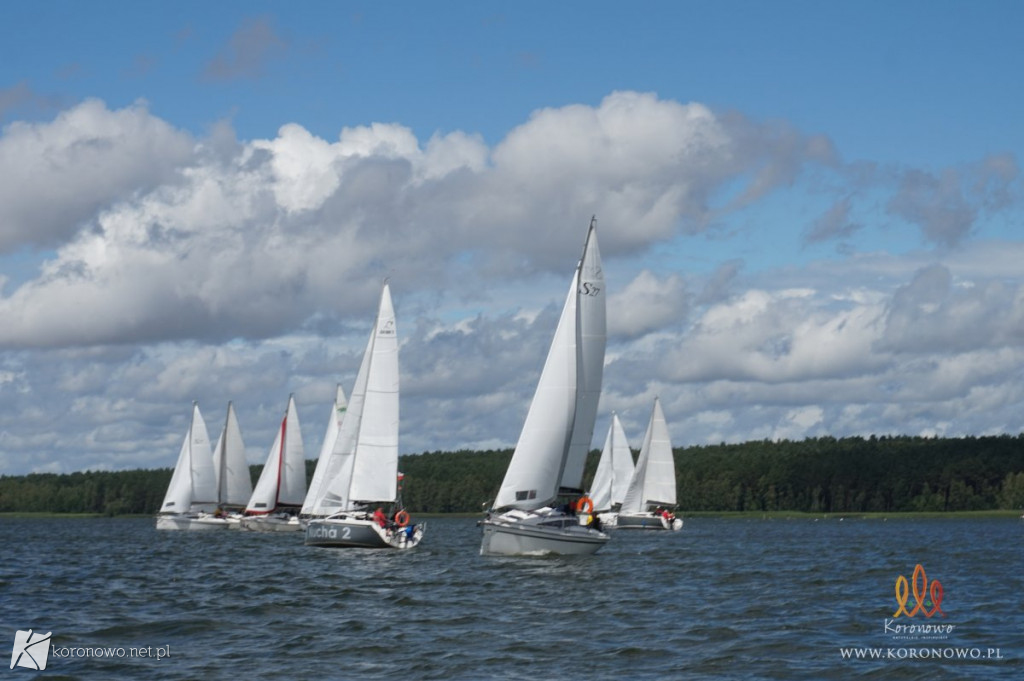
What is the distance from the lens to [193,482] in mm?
96938

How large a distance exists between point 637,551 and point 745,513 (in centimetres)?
11993

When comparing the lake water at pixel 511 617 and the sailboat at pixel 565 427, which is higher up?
the sailboat at pixel 565 427

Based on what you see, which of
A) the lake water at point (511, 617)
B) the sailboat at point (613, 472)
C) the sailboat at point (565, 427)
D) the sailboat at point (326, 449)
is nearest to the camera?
the lake water at point (511, 617)

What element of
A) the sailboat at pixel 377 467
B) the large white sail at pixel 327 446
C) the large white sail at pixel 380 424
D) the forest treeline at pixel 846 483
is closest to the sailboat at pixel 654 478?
the large white sail at pixel 327 446

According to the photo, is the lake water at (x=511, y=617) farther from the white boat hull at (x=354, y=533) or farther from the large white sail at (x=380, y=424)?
the large white sail at (x=380, y=424)

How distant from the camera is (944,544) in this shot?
72.7 metres

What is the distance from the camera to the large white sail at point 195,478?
96562 millimetres

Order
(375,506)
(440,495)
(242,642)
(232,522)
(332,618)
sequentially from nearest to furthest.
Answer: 1. (242,642)
2. (332,618)
3. (375,506)
4. (232,522)
5. (440,495)

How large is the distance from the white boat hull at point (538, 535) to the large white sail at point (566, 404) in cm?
118

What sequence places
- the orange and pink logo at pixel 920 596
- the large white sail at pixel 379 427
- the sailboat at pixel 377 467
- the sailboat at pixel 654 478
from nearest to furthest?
the orange and pink logo at pixel 920 596
the sailboat at pixel 377 467
the large white sail at pixel 379 427
the sailboat at pixel 654 478

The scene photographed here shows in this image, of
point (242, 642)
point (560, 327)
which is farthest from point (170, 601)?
point (560, 327)

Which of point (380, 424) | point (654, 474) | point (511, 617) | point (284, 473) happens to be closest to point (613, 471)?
point (654, 474)

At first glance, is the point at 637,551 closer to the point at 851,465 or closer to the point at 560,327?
the point at 560,327

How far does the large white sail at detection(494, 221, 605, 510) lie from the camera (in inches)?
1917
